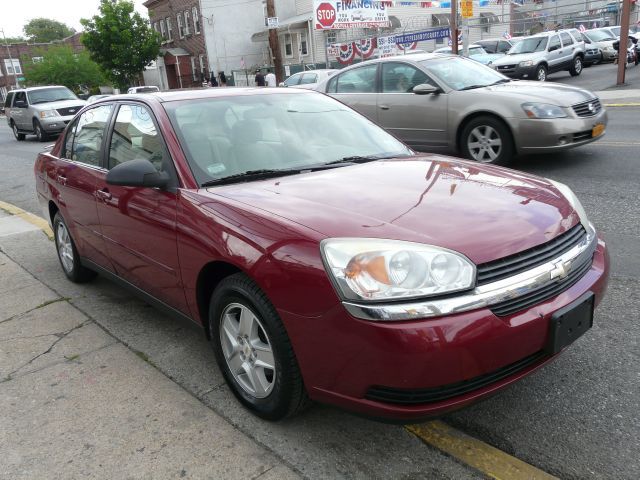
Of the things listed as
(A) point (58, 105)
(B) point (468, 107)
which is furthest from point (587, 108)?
(A) point (58, 105)

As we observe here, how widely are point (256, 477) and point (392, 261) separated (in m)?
1.07

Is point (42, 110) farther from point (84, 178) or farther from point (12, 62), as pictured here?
point (12, 62)

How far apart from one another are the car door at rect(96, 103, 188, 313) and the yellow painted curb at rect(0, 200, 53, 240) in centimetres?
324

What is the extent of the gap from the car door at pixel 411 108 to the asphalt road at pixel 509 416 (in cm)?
401

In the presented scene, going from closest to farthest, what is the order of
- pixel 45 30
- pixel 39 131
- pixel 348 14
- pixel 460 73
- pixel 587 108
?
pixel 587 108
pixel 460 73
pixel 39 131
pixel 348 14
pixel 45 30

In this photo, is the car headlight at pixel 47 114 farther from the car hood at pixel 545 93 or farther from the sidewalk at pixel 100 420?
the sidewalk at pixel 100 420

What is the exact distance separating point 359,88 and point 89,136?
5.41m

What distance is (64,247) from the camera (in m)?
4.95

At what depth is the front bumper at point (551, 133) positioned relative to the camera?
707cm

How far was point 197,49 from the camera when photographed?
136ft

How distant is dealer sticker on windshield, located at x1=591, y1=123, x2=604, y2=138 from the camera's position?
731 centimetres

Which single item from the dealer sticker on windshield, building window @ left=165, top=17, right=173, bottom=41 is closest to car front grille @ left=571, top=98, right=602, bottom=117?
the dealer sticker on windshield

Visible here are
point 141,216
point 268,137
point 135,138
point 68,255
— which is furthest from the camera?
point 68,255

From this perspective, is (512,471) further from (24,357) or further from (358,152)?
(24,357)
